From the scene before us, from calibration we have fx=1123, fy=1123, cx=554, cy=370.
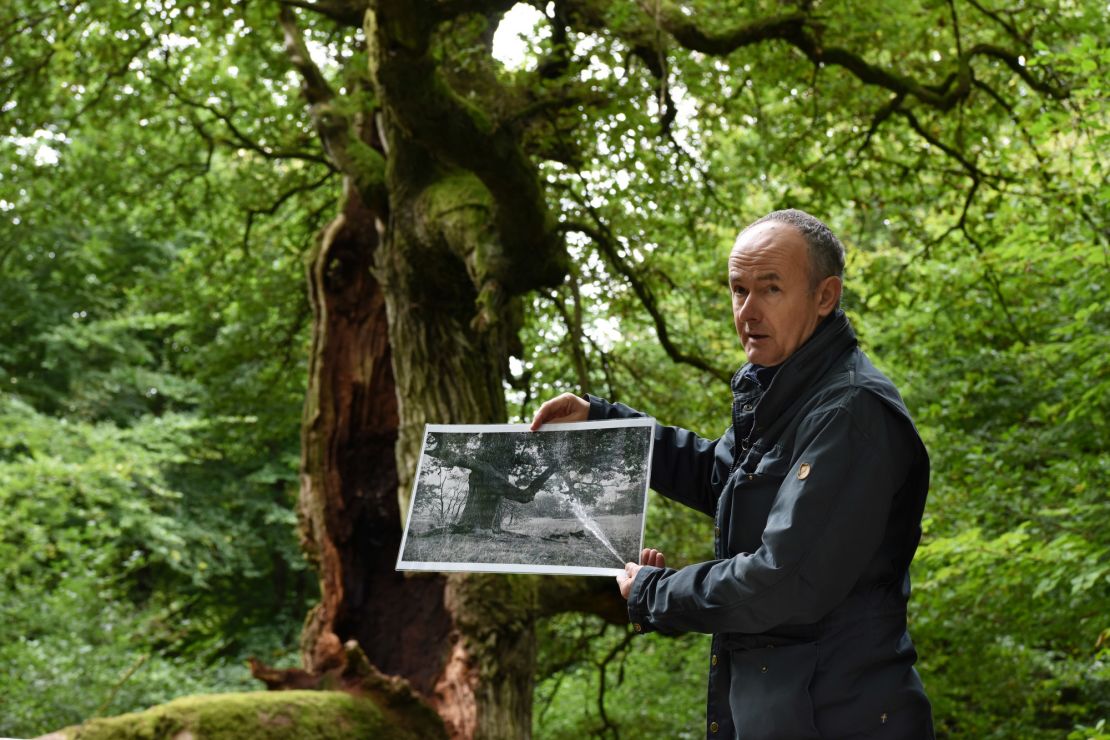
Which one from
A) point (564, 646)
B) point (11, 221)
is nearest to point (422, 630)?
point (564, 646)

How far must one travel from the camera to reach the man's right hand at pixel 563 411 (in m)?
2.53

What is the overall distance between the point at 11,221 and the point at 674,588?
1234 cm

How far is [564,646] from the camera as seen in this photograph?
29.7ft

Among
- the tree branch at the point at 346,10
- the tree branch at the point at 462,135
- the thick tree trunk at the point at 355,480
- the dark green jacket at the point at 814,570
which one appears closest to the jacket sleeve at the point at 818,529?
the dark green jacket at the point at 814,570

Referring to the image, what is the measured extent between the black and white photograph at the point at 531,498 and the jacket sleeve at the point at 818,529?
1.16ft

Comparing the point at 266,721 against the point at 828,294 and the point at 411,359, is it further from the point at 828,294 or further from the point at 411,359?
the point at 828,294

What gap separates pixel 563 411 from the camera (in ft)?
8.45

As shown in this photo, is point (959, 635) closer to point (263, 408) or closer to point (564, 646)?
point (564, 646)

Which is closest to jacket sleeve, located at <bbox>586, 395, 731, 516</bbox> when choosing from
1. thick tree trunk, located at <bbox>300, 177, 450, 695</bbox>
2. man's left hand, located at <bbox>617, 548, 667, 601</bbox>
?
man's left hand, located at <bbox>617, 548, 667, 601</bbox>

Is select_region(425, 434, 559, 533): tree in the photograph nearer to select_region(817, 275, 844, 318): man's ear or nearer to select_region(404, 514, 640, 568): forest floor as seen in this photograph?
select_region(404, 514, 640, 568): forest floor

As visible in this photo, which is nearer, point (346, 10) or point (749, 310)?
point (749, 310)

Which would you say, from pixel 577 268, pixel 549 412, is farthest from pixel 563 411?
pixel 577 268

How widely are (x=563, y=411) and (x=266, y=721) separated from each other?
108 inches

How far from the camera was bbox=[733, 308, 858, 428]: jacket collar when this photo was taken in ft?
6.57
